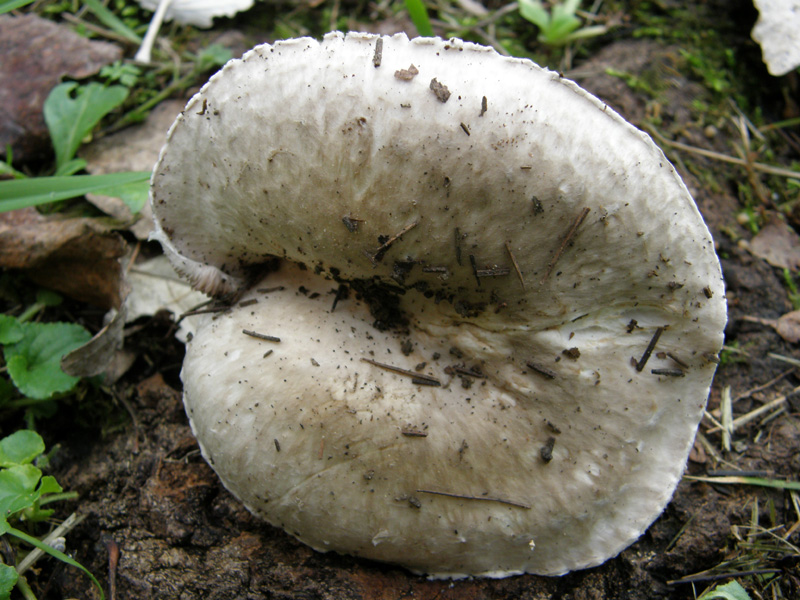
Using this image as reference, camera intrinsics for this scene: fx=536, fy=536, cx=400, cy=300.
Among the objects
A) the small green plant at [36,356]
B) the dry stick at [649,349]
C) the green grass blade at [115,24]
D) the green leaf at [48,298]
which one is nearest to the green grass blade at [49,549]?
the small green plant at [36,356]

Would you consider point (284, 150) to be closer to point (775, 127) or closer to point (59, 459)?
point (59, 459)

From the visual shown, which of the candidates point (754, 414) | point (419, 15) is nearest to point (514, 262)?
point (754, 414)

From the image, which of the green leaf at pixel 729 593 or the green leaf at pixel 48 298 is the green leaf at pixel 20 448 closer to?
the green leaf at pixel 48 298

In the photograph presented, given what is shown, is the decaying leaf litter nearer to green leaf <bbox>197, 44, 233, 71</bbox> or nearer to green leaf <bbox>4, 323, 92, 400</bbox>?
green leaf <bbox>4, 323, 92, 400</bbox>

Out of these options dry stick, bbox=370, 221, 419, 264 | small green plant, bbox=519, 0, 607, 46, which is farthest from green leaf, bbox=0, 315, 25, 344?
small green plant, bbox=519, 0, 607, 46

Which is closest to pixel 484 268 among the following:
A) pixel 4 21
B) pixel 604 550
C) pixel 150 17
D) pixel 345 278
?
pixel 345 278

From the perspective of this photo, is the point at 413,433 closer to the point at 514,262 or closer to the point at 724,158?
the point at 514,262
